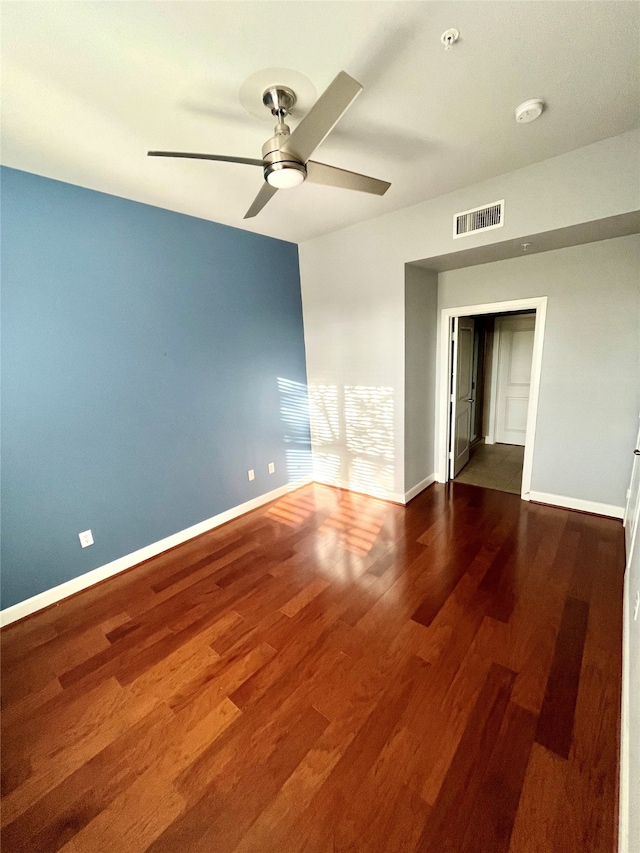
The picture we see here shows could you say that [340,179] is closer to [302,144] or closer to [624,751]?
[302,144]

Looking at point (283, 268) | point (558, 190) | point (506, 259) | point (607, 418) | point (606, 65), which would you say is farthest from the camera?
point (283, 268)

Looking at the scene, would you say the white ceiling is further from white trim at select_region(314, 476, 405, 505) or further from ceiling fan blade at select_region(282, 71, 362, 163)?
white trim at select_region(314, 476, 405, 505)

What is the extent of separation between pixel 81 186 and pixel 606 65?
9.74 feet

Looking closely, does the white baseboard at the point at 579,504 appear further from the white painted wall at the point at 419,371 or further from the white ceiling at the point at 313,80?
the white ceiling at the point at 313,80

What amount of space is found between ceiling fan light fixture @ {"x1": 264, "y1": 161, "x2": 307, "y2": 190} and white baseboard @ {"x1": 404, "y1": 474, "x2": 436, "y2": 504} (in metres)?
2.87

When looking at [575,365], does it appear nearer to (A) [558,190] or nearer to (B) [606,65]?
(A) [558,190]

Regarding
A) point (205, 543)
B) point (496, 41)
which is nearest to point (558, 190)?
point (496, 41)

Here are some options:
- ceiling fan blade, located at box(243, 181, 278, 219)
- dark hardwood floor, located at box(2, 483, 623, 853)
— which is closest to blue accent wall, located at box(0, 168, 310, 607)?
dark hardwood floor, located at box(2, 483, 623, 853)

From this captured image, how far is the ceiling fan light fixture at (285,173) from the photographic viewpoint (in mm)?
1383

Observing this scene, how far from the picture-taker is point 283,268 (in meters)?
3.53

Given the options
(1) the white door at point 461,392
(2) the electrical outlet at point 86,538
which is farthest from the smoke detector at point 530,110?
(2) the electrical outlet at point 86,538

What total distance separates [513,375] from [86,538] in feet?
18.2

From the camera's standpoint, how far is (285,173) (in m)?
1.41

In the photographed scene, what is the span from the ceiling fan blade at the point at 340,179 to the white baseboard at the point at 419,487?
2.70 m
